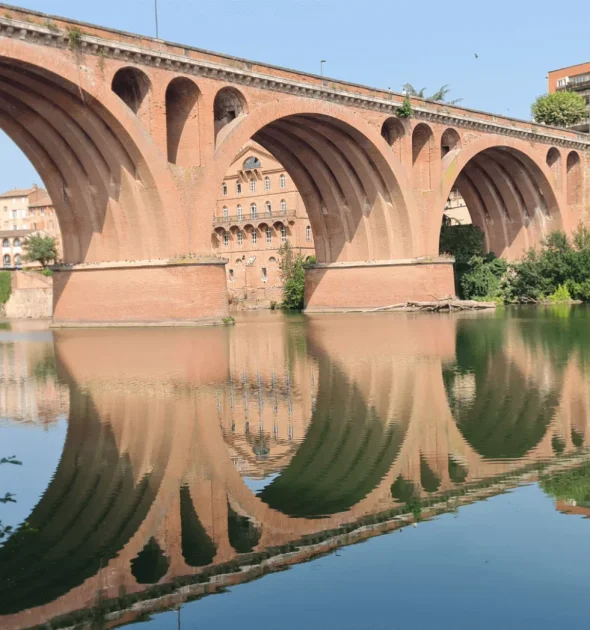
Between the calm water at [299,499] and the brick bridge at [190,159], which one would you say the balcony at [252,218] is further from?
the calm water at [299,499]

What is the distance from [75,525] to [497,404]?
8320 millimetres

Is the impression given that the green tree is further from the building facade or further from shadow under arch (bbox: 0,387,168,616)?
shadow under arch (bbox: 0,387,168,616)

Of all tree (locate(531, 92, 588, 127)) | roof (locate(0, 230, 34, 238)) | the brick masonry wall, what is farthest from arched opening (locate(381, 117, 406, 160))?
roof (locate(0, 230, 34, 238))

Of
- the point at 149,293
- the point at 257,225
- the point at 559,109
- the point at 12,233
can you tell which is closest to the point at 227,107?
the point at 149,293

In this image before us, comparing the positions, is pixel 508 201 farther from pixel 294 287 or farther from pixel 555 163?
pixel 294 287

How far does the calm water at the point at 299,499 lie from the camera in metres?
6.85

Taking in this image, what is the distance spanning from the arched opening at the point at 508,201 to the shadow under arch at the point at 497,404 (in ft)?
120

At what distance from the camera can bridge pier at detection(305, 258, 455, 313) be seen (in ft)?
156

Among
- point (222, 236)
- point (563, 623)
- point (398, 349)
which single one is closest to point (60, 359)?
point (398, 349)

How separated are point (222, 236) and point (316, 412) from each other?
198ft

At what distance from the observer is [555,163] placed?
59.2 m

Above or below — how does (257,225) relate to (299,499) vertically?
above

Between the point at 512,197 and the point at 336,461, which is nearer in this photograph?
the point at 336,461

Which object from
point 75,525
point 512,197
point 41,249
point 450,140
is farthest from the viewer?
point 41,249
